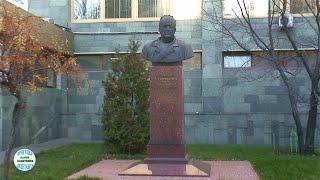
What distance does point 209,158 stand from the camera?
51.2ft

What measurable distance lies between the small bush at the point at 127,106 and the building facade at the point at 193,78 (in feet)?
13.0

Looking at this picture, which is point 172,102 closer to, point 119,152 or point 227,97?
point 119,152

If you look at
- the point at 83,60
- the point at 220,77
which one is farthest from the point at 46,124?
the point at 220,77

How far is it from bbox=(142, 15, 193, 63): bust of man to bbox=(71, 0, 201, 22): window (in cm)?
906

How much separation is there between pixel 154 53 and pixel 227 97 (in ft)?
29.7

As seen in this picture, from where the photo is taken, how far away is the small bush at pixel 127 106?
1661 cm

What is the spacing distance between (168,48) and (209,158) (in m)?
4.10

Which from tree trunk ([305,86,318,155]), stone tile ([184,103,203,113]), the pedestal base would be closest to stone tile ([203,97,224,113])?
stone tile ([184,103,203,113])

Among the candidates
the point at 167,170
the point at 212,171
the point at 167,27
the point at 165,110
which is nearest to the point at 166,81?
the point at 165,110

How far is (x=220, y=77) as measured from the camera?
21531mm

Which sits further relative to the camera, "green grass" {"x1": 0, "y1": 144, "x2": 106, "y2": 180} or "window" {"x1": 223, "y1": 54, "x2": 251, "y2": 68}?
"window" {"x1": 223, "y1": 54, "x2": 251, "y2": 68}

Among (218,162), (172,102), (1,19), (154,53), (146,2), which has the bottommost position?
(218,162)

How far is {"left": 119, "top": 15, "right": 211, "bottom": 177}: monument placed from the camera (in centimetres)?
1267

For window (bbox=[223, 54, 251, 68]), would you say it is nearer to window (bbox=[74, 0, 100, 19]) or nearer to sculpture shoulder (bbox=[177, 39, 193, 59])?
window (bbox=[74, 0, 100, 19])
